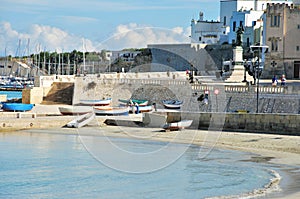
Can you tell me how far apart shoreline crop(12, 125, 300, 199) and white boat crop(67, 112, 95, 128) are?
1.82 feet

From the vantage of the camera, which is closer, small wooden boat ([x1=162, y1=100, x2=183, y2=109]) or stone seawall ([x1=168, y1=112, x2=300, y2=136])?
stone seawall ([x1=168, y1=112, x2=300, y2=136])

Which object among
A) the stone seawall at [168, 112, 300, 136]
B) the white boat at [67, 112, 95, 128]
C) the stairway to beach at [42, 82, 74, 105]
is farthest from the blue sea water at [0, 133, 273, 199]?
the stairway to beach at [42, 82, 74, 105]

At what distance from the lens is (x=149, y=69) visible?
225 ft

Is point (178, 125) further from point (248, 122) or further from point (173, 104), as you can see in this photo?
point (173, 104)

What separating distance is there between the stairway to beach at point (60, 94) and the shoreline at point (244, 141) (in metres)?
15.3

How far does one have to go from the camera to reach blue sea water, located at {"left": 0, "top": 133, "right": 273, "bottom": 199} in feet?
57.7

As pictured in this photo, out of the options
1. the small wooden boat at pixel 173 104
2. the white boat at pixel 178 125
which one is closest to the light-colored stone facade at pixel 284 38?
the small wooden boat at pixel 173 104

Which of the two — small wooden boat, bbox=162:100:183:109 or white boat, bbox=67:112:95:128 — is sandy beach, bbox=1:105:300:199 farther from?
small wooden boat, bbox=162:100:183:109

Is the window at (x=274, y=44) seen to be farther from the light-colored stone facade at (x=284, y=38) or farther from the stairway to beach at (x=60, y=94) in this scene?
the stairway to beach at (x=60, y=94)

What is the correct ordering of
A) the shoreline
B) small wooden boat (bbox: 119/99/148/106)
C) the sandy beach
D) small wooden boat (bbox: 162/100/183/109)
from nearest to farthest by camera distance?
the shoreline < the sandy beach < small wooden boat (bbox: 162/100/183/109) < small wooden boat (bbox: 119/99/148/106)

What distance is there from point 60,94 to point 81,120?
51.3 ft

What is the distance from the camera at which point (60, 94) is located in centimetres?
4859

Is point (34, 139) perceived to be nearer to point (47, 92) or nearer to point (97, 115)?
point (97, 115)

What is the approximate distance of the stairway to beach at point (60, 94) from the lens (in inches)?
1875
